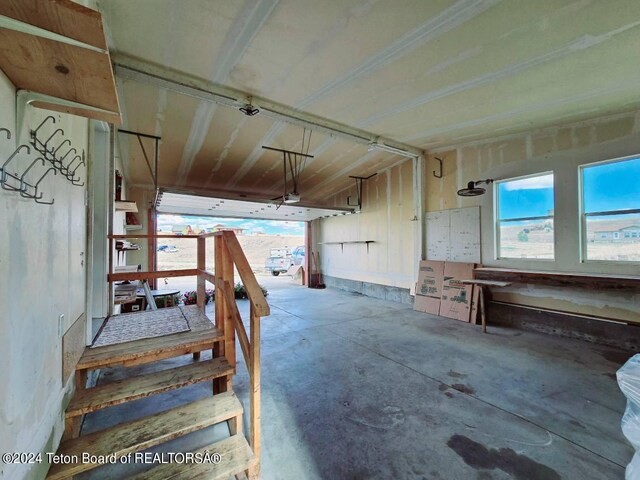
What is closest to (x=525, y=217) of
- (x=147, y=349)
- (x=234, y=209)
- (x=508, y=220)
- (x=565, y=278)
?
(x=508, y=220)

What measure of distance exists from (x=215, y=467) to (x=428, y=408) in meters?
1.83

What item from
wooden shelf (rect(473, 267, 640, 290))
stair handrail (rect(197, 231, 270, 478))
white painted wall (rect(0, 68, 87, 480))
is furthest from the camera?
wooden shelf (rect(473, 267, 640, 290))

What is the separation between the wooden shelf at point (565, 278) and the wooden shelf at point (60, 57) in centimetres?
556

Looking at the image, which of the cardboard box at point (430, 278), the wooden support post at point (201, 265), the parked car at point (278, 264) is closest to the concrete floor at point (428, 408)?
the wooden support post at point (201, 265)

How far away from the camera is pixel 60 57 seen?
38.3 inches

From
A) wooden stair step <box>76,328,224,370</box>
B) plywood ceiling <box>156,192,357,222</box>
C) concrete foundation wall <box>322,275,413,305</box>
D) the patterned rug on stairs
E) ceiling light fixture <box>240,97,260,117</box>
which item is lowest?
concrete foundation wall <box>322,275,413,305</box>

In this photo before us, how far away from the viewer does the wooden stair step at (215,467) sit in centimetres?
152

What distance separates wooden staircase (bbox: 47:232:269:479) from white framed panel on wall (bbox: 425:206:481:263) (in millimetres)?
4937

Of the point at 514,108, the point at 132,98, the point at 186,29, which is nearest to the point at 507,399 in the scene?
the point at 514,108

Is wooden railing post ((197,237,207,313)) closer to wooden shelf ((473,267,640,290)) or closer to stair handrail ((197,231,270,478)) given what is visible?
stair handrail ((197,231,270,478))

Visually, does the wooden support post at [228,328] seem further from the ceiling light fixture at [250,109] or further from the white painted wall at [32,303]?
the ceiling light fixture at [250,109]

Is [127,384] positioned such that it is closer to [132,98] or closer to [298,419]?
[298,419]

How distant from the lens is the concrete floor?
6.08 feet

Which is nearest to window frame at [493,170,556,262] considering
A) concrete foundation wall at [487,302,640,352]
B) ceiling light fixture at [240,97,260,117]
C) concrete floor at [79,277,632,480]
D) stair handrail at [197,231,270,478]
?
concrete foundation wall at [487,302,640,352]
